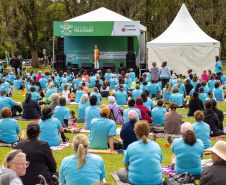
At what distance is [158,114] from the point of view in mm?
11031

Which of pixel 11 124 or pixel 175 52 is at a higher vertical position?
pixel 175 52

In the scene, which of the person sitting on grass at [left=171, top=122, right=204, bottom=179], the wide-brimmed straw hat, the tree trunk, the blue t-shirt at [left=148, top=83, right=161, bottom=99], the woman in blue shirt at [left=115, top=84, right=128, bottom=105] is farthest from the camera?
the tree trunk

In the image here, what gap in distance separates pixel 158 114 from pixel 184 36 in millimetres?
16507

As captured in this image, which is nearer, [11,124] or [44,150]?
[44,150]

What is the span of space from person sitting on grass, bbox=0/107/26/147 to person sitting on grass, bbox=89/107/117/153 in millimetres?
1657

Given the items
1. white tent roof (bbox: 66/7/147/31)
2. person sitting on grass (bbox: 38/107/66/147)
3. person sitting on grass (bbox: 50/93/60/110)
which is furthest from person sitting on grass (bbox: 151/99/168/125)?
white tent roof (bbox: 66/7/147/31)

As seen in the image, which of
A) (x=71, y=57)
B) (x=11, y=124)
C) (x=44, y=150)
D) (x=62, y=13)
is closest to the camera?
(x=44, y=150)

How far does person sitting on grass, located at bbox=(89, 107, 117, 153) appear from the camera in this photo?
7852mm

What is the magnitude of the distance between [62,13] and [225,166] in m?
45.0

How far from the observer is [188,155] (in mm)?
6301

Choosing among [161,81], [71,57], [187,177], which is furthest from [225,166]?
[71,57]

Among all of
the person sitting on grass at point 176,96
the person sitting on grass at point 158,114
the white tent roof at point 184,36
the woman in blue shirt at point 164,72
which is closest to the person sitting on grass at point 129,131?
the person sitting on grass at point 158,114

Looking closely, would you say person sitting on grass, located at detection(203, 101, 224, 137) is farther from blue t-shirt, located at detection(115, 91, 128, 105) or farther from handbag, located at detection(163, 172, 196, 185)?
blue t-shirt, located at detection(115, 91, 128, 105)

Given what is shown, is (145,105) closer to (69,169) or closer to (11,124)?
(11,124)
